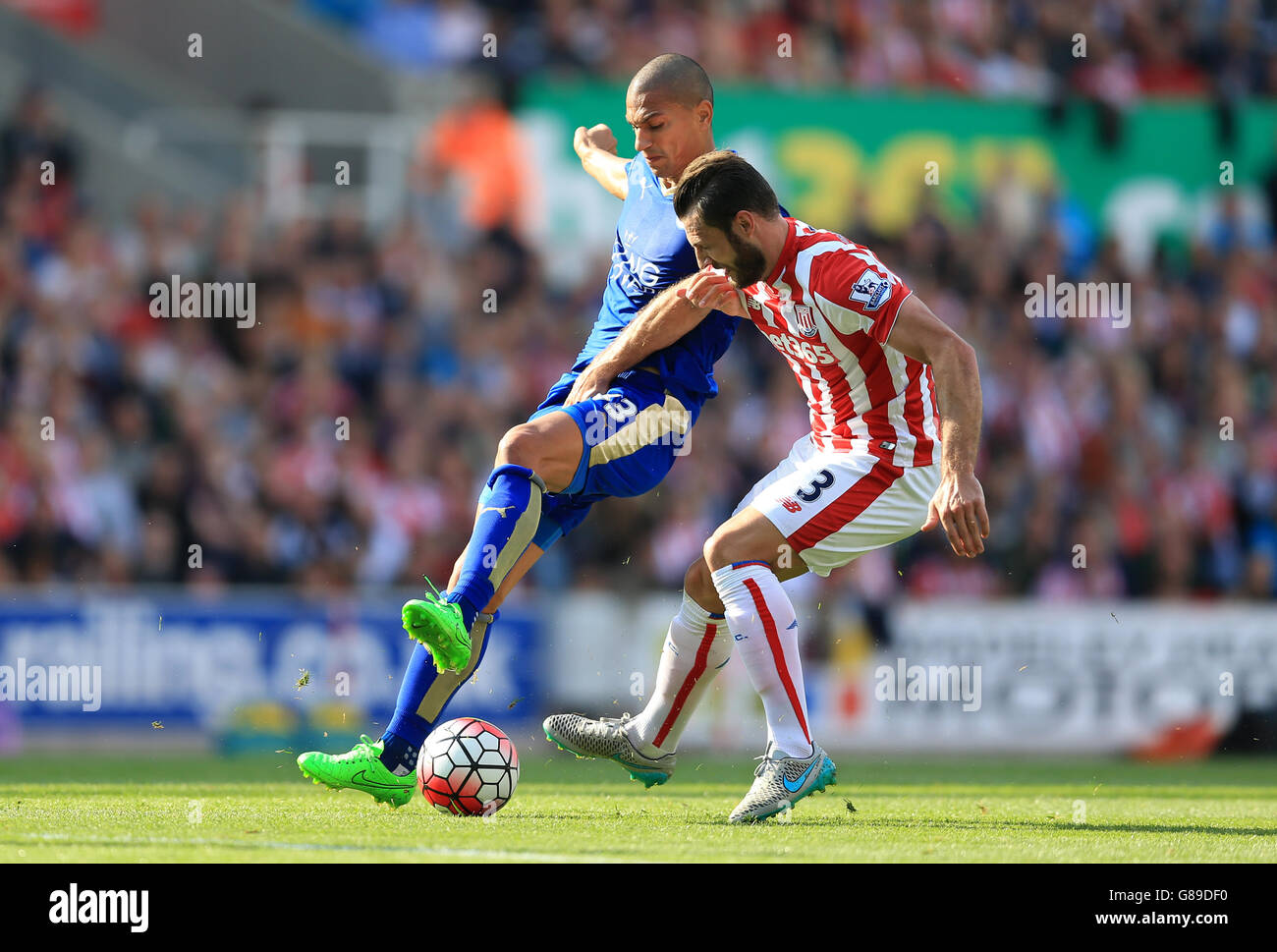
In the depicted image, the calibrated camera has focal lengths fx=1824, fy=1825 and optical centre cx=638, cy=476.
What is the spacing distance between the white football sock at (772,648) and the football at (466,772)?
95cm

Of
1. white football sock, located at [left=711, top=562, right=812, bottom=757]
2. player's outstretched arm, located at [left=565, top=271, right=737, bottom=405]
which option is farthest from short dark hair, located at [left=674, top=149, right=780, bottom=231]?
white football sock, located at [left=711, top=562, right=812, bottom=757]

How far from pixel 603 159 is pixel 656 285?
94cm

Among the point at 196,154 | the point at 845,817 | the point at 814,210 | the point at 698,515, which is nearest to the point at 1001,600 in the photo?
the point at 698,515

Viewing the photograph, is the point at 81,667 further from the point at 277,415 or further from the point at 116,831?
the point at 116,831

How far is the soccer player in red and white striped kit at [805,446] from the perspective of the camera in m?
6.19

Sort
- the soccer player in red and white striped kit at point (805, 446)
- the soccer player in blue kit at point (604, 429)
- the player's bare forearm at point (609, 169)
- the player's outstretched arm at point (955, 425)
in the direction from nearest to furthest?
the player's outstretched arm at point (955, 425) → the soccer player in red and white striped kit at point (805, 446) → the soccer player in blue kit at point (604, 429) → the player's bare forearm at point (609, 169)

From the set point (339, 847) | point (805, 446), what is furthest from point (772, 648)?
point (339, 847)

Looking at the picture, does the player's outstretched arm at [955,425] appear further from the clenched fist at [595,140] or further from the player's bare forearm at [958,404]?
the clenched fist at [595,140]

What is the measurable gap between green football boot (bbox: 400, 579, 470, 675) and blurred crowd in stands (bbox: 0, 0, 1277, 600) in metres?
6.88

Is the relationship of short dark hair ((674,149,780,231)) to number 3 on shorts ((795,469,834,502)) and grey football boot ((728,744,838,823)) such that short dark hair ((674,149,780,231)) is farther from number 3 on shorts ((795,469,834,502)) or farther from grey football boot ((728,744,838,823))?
grey football boot ((728,744,838,823))

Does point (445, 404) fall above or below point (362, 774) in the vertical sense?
above

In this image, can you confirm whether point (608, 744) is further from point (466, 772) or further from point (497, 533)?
point (497, 533)

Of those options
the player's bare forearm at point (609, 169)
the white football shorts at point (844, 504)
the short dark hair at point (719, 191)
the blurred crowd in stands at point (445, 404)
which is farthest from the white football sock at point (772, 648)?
the blurred crowd in stands at point (445, 404)

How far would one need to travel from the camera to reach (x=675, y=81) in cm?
688
